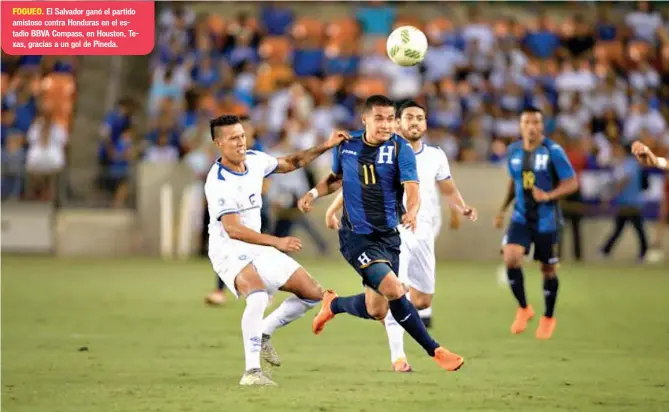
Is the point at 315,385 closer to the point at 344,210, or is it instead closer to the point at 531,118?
the point at 344,210

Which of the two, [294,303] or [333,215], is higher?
[333,215]

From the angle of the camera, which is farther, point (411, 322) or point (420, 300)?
point (420, 300)

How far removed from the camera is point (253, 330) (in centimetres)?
971

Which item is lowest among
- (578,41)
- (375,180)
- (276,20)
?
(375,180)

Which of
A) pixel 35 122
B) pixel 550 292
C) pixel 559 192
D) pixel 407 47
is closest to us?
pixel 407 47

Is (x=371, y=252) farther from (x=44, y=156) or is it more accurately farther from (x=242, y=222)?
(x=44, y=156)

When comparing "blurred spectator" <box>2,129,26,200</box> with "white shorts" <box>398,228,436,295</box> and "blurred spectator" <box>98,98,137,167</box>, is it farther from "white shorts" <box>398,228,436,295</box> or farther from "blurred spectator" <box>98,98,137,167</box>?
"white shorts" <box>398,228,436,295</box>

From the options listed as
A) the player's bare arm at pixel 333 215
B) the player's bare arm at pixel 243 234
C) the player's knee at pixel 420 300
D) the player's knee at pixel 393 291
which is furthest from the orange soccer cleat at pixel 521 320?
the player's bare arm at pixel 243 234

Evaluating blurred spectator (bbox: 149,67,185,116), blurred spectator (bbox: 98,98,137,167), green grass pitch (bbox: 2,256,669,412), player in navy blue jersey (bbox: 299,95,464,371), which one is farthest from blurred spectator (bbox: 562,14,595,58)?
player in navy blue jersey (bbox: 299,95,464,371)

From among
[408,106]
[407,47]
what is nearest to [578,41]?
[408,106]

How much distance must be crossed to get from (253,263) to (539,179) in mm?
4600

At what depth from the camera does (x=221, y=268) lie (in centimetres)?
1005

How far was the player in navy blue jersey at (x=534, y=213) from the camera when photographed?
44.5ft

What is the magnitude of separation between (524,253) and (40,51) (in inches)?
210
